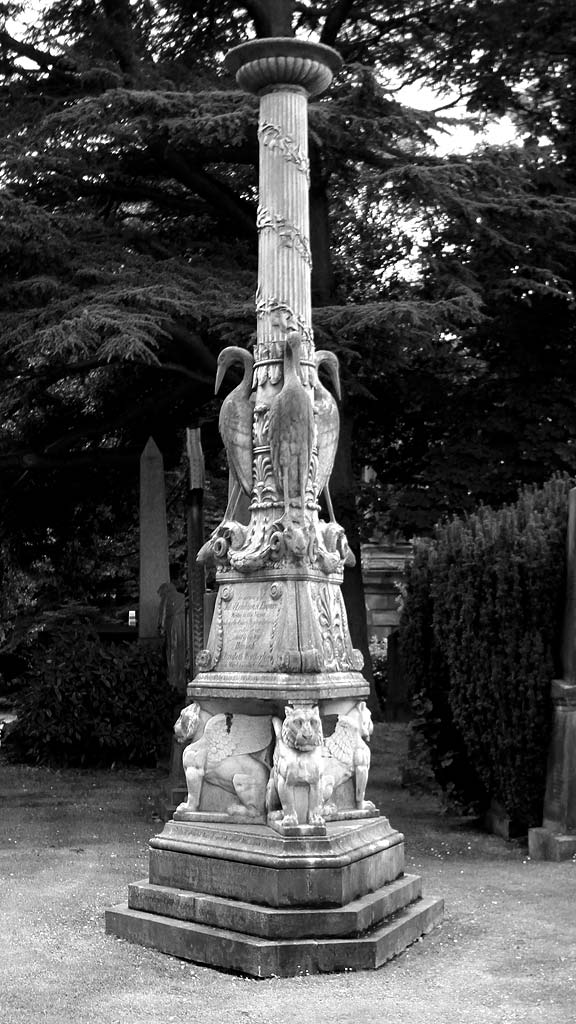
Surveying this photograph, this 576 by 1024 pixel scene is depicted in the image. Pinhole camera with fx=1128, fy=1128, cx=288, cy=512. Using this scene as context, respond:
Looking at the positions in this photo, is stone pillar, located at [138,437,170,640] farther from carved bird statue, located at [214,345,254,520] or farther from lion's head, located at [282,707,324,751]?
lion's head, located at [282,707,324,751]

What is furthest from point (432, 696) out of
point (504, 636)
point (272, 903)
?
point (272, 903)

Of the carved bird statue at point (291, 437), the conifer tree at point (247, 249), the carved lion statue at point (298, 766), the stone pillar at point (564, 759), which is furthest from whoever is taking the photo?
the conifer tree at point (247, 249)

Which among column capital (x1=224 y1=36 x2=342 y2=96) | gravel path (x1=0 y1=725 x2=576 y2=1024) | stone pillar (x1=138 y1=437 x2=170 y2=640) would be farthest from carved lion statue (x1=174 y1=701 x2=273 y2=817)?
stone pillar (x1=138 y1=437 x2=170 y2=640)

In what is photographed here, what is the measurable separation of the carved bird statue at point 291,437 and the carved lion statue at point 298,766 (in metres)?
1.29

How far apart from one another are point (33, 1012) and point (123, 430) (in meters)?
12.9

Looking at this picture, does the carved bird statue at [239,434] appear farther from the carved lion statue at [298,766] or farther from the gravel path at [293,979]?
the gravel path at [293,979]

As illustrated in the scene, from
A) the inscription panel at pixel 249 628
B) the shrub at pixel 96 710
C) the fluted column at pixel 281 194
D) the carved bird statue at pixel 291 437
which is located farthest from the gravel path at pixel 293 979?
the shrub at pixel 96 710

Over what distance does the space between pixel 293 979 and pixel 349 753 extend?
1.52 meters

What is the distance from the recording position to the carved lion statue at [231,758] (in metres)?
6.56

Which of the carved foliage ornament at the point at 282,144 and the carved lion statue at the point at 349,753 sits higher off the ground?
the carved foliage ornament at the point at 282,144

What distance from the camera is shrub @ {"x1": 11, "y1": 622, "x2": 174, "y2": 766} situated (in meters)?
14.0

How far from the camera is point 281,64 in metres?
7.07

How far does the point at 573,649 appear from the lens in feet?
28.9

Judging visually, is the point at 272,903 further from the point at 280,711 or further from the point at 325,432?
the point at 325,432
